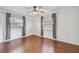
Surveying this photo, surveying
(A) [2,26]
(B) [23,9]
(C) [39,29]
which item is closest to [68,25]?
(C) [39,29]

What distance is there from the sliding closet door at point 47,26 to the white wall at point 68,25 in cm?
12

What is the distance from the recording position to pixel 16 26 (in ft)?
4.78

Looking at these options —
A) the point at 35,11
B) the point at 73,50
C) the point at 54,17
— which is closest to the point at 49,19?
the point at 54,17

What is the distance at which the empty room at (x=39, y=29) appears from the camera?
1.32 m

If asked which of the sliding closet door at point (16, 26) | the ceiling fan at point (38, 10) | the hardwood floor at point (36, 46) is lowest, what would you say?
the hardwood floor at point (36, 46)

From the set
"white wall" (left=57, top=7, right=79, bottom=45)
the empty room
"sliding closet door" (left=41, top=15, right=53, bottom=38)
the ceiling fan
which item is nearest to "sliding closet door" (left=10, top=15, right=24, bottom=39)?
the empty room

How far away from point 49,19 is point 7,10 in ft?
2.11

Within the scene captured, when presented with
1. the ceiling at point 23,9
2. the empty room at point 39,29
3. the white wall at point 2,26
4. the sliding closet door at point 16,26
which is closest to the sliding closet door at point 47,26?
the empty room at point 39,29

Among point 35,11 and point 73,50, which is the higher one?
point 35,11

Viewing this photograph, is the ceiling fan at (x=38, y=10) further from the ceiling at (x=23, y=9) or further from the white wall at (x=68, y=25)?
the white wall at (x=68, y=25)

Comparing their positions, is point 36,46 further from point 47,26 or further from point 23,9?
point 23,9

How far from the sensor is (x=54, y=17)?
149 cm
